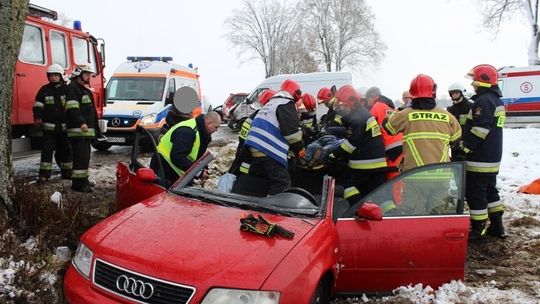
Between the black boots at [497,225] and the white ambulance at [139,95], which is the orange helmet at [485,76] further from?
the white ambulance at [139,95]

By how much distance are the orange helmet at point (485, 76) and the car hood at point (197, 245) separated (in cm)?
331

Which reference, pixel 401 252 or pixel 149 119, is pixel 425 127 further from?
pixel 149 119

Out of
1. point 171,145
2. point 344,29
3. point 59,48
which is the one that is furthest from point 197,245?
point 344,29

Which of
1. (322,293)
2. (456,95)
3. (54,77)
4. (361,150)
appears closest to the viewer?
(322,293)

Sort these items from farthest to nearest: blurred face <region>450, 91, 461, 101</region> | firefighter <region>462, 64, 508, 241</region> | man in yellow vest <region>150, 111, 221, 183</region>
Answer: blurred face <region>450, 91, 461, 101</region>
firefighter <region>462, 64, 508, 241</region>
man in yellow vest <region>150, 111, 221, 183</region>

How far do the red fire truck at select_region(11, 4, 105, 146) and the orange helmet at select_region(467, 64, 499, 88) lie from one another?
6135mm

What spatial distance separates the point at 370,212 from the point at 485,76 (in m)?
3.05

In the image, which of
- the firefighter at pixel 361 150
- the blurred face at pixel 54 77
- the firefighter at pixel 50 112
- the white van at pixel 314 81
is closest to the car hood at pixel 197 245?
the firefighter at pixel 361 150

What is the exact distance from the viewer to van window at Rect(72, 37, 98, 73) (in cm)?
918

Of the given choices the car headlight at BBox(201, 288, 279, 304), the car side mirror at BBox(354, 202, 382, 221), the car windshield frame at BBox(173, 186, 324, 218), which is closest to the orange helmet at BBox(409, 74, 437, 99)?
the car side mirror at BBox(354, 202, 382, 221)

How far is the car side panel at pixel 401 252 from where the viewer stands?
Answer: 3525 mm

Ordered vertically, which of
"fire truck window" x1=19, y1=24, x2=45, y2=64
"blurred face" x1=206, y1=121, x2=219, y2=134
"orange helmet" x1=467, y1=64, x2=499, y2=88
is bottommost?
"blurred face" x1=206, y1=121, x2=219, y2=134

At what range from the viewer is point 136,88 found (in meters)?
12.9

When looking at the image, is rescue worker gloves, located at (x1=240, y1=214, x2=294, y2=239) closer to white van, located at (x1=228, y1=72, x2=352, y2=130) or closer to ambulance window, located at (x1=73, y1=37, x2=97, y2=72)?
ambulance window, located at (x1=73, y1=37, x2=97, y2=72)
